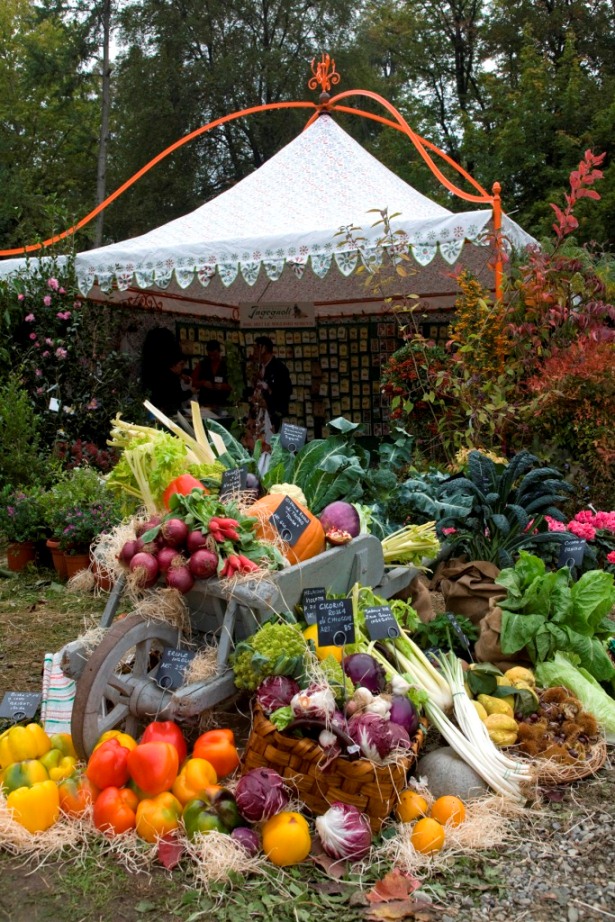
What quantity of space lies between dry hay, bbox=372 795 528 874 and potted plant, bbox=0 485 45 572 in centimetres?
403

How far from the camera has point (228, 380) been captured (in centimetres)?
1037

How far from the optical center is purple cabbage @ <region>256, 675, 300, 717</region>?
2520 millimetres

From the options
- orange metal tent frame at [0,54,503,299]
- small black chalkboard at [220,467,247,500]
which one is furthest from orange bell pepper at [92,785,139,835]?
orange metal tent frame at [0,54,503,299]

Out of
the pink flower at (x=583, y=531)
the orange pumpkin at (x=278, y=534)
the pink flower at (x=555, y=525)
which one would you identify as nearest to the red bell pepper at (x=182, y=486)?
the orange pumpkin at (x=278, y=534)

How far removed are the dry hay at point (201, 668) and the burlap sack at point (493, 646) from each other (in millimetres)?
1199

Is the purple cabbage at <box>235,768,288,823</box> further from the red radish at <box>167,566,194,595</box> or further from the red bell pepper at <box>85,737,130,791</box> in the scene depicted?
the red radish at <box>167,566,194,595</box>

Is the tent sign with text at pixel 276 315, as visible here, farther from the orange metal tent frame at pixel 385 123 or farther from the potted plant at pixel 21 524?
the potted plant at pixel 21 524

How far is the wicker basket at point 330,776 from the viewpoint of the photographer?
7.73ft

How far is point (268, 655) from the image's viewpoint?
260cm

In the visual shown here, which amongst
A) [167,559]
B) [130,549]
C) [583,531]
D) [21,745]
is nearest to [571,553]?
[583,531]

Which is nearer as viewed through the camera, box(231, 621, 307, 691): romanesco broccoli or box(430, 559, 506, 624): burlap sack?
box(231, 621, 307, 691): romanesco broccoli

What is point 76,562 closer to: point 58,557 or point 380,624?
point 58,557

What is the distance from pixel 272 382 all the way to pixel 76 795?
8.00 meters

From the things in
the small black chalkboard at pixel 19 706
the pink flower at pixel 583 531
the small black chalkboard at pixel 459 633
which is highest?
the pink flower at pixel 583 531
